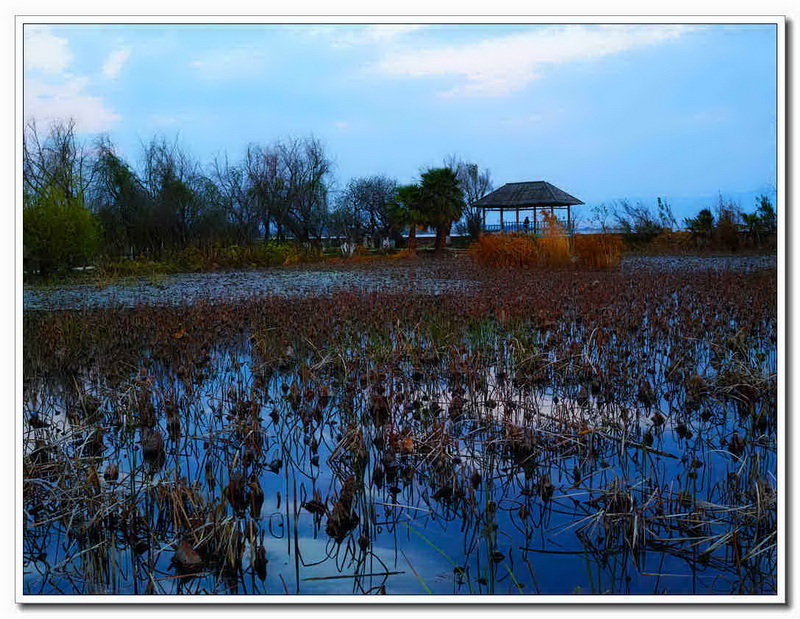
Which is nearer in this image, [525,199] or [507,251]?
[507,251]

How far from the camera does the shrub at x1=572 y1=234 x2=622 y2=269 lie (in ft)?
47.4

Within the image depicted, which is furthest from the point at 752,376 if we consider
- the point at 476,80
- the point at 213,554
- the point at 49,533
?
the point at 49,533

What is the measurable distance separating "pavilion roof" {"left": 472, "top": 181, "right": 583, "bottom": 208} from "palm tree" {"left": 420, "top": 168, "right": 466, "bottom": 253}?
4.29ft

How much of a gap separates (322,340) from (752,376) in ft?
11.2

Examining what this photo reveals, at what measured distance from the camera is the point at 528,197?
2889 cm

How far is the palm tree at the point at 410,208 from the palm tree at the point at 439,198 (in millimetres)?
208

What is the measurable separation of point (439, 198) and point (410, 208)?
1.22 m

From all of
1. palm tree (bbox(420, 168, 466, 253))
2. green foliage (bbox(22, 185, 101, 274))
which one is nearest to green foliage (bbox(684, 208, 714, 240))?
green foliage (bbox(22, 185, 101, 274))

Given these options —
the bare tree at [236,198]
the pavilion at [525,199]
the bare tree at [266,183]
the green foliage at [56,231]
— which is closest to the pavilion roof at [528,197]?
the pavilion at [525,199]

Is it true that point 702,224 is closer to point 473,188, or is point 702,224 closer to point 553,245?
point 553,245

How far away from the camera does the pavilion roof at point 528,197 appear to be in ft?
93.8

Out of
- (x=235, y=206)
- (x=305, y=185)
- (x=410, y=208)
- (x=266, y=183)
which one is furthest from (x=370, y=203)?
(x=235, y=206)

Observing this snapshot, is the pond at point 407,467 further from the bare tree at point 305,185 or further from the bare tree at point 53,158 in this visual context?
the bare tree at point 305,185

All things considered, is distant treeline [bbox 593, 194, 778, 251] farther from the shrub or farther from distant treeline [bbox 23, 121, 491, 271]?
distant treeline [bbox 23, 121, 491, 271]
